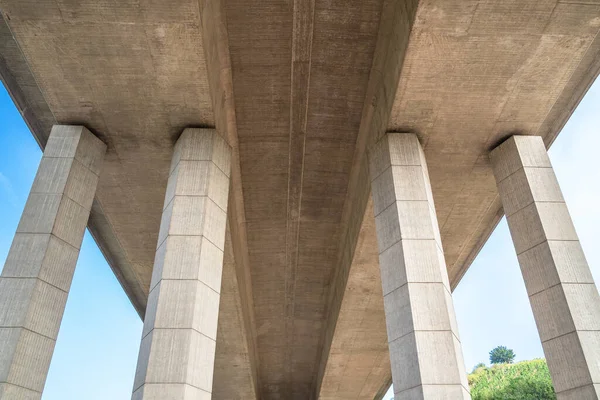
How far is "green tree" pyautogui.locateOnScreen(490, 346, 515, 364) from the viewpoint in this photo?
366ft

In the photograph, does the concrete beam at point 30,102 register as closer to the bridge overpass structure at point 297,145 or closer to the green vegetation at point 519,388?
the bridge overpass structure at point 297,145

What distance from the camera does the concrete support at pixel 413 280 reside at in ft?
30.5

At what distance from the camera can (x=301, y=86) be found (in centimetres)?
1327

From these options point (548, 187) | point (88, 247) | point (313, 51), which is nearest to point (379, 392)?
point (88, 247)

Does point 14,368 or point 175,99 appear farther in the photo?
point 175,99

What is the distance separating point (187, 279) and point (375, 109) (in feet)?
21.8

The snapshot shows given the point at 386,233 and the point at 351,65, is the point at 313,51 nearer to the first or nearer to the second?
the point at 351,65

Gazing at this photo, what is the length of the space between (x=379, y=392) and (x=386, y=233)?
21.4 meters

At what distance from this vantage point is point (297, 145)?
48.7 ft

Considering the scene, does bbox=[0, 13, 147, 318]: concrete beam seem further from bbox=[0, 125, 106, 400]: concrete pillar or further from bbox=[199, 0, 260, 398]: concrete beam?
bbox=[199, 0, 260, 398]: concrete beam

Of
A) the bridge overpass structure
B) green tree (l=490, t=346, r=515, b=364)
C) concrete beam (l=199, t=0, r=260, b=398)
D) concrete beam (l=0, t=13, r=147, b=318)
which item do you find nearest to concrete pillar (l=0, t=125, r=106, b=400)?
the bridge overpass structure

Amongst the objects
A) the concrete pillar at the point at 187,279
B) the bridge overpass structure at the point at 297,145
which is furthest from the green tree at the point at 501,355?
the concrete pillar at the point at 187,279

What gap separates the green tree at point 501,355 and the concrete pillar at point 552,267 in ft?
368

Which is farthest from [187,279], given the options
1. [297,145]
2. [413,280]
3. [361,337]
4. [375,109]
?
[361,337]
